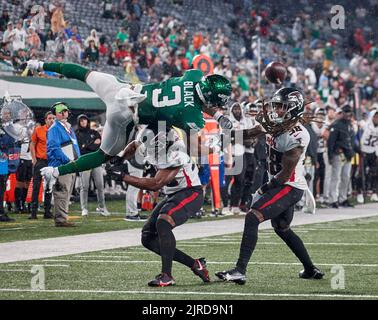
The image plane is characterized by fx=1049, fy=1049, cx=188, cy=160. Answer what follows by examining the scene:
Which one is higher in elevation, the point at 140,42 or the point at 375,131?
the point at 140,42

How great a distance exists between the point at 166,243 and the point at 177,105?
3.77 ft

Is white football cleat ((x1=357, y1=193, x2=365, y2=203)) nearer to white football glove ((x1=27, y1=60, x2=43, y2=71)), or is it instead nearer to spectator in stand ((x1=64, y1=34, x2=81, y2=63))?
spectator in stand ((x1=64, y1=34, x2=81, y2=63))

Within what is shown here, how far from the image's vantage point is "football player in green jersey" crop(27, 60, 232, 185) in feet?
28.5

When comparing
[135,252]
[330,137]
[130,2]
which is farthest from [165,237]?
[130,2]

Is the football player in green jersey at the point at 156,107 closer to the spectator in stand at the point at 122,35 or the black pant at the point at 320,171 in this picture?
the black pant at the point at 320,171

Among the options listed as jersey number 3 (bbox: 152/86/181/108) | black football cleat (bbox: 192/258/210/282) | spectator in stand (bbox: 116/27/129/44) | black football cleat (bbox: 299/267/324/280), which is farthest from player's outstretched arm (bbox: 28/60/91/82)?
spectator in stand (bbox: 116/27/129/44)

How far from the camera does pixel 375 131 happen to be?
21016 millimetres

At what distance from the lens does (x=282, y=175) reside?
910 cm

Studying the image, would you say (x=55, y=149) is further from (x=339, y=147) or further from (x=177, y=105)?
(x=339, y=147)

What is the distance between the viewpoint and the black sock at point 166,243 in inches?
341

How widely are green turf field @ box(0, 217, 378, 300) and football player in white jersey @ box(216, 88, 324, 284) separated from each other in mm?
308

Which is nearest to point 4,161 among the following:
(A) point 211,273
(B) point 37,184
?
(B) point 37,184
